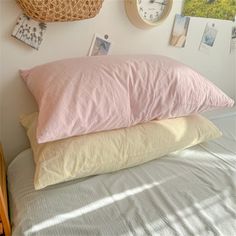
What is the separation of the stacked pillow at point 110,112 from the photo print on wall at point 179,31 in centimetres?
31

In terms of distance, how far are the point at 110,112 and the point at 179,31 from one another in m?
0.68

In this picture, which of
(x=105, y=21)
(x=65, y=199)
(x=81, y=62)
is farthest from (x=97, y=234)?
(x=105, y=21)

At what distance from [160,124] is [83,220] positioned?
1.49 ft

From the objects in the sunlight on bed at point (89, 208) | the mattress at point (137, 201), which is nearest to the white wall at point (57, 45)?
the mattress at point (137, 201)

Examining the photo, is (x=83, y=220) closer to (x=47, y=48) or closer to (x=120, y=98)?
(x=120, y=98)

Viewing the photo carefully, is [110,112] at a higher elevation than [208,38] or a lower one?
lower

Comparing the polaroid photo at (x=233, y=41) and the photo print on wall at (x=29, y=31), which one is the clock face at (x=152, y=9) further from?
the polaroid photo at (x=233, y=41)

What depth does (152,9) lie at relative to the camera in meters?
1.24

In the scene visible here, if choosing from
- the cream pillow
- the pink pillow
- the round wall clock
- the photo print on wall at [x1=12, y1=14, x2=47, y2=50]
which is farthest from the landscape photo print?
the photo print on wall at [x1=12, y1=14, x2=47, y2=50]

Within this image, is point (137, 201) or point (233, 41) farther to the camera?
point (233, 41)

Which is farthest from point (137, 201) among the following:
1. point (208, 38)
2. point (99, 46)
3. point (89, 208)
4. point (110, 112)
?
point (208, 38)

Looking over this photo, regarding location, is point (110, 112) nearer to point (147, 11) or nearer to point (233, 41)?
point (147, 11)

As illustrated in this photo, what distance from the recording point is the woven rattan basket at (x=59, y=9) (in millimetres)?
949

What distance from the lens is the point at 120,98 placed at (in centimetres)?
95
